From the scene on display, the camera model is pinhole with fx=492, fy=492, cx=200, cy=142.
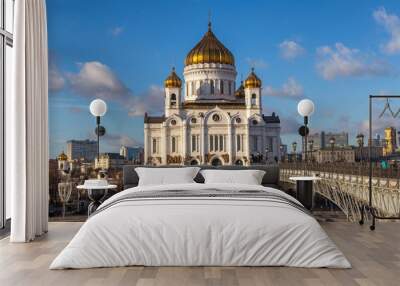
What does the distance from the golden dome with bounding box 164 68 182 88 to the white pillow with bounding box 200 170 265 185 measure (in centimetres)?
1070

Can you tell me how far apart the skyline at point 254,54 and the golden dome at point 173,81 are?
2.51m

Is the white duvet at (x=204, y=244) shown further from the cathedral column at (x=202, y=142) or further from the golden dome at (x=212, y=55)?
the cathedral column at (x=202, y=142)

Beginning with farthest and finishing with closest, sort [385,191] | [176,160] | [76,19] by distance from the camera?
[176,160]
[76,19]
[385,191]

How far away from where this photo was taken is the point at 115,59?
12.3m

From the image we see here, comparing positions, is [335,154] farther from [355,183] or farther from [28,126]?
[28,126]

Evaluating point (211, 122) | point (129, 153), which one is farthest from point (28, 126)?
point (211, 122)

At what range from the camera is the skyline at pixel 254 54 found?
32.2 ft

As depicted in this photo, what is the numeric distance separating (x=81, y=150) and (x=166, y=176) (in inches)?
176

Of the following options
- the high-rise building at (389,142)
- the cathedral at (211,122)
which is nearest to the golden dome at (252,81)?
the cathedral at (211,122)

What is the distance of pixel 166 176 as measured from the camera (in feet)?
15.8

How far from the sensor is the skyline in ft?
32.2

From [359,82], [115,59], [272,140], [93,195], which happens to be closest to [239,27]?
[359,82]

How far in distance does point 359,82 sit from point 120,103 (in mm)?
5241

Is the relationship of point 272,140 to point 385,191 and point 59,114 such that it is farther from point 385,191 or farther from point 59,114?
point 385,191
